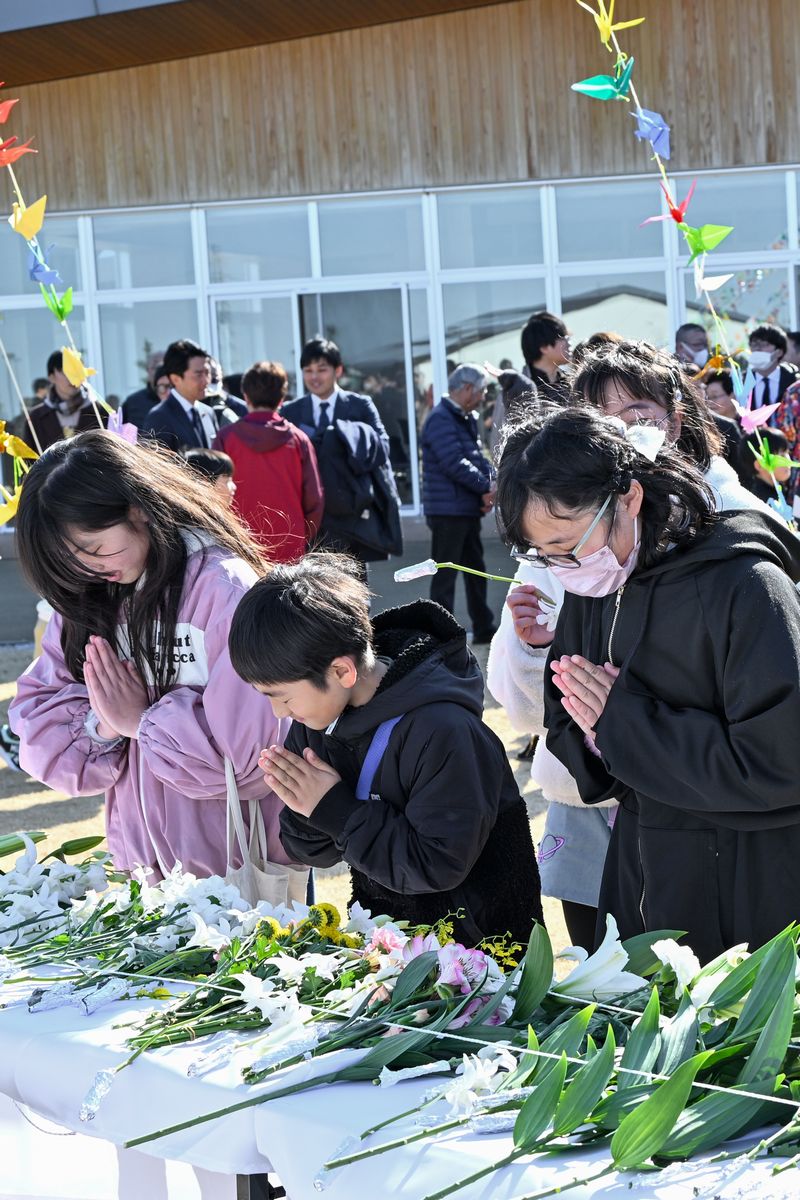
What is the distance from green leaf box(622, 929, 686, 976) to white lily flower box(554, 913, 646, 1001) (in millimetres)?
22

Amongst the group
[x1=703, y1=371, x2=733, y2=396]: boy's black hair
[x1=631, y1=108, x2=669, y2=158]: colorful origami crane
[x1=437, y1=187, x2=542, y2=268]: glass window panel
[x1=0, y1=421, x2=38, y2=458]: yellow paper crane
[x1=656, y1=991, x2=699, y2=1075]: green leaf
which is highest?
[x1=437, y1=187, x2=542, y2=268]: glass window panel

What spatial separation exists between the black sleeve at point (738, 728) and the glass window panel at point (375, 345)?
39.0ft

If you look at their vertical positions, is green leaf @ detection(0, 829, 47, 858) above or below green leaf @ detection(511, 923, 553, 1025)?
below

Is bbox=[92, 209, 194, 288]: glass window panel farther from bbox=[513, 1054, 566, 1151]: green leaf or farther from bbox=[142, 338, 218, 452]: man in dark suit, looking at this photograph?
bbox=[513, 1054, 566, 1151]: green leaf

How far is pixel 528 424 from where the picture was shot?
2.25 meters

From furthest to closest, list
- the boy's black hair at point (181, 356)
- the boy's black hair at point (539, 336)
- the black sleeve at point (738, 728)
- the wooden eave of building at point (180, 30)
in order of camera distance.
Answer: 1. the wooden eave of building at point (180, 30)
2. the boy's black hair at point (181, 356)
3. the boy's black hair at point (539, 336)
4. the black sleeve at point (738, 728)

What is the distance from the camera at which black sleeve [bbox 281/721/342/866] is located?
2.61 m

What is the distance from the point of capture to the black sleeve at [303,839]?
261 centimetres

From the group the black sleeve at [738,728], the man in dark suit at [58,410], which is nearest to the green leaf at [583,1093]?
the black sleeve at [738,728]

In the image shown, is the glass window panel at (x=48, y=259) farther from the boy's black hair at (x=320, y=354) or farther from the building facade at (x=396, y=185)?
the boy's black hair at (x=320, y=354)

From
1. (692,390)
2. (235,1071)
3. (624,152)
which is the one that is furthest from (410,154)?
(235,1071)

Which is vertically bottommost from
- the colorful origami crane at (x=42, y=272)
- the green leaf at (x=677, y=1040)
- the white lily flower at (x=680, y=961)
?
the green leaf at (x=677, y=1040)

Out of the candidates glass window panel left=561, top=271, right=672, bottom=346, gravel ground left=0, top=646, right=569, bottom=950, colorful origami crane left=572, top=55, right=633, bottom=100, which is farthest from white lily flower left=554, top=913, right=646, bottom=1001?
glass window panel left=561, top=271, right=672, bottom=346

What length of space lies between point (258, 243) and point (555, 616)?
38.3 feet
